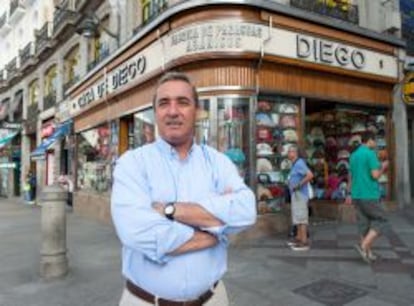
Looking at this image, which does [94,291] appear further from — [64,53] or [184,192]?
[64,53]

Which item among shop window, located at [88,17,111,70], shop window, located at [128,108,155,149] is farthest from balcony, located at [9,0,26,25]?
shop window, located at [128,108,155,149]

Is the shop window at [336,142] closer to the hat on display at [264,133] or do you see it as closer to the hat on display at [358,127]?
the hat on display at [358,127]

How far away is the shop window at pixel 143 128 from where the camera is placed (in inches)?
424

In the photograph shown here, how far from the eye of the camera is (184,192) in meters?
2.23

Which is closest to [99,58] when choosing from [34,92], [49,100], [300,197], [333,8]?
[49,100]

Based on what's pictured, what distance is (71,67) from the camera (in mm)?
19484

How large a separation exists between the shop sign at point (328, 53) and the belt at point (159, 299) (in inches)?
307

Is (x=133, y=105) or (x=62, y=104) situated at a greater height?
(x=62, y=104)

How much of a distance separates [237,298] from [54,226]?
2948 mm

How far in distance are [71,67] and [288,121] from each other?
1289 centimetres

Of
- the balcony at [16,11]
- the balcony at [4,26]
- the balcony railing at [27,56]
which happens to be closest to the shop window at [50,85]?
the balcony railing at [27,56]

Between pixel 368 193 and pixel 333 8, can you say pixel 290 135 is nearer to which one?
pixel 368 193

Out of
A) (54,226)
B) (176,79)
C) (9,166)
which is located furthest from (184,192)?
(9,166)

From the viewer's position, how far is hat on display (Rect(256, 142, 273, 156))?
8992mm
